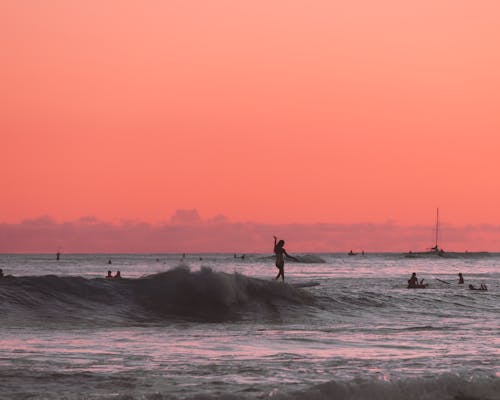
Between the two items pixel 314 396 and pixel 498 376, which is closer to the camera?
pixel 314 396

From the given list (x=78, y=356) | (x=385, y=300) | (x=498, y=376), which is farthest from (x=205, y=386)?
(x=385, y=300)

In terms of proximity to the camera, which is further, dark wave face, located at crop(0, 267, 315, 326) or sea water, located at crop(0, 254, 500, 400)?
dark wave face, located at crop(0, 267, 315, 326)

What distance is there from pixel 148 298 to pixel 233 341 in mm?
11295

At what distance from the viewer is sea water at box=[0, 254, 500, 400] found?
50.4ft

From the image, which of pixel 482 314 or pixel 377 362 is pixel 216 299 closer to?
pixel 482 314

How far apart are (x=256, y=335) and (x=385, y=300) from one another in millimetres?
14467

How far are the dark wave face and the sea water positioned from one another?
0.21ft

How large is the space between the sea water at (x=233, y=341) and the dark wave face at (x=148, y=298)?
0.21 feet

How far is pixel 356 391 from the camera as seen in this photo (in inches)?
591

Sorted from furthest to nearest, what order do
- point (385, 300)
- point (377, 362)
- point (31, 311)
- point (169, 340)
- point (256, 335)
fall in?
point (385, 300) < point (31, 311) < point (256, 335) < point (169, 340) < point (377, 362)

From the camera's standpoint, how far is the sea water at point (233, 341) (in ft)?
50.4

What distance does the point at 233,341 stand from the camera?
867 inches

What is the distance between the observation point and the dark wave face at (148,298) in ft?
93.5

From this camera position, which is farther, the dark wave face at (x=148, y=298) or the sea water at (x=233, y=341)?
the dark wave face at (x=148, y=298)
